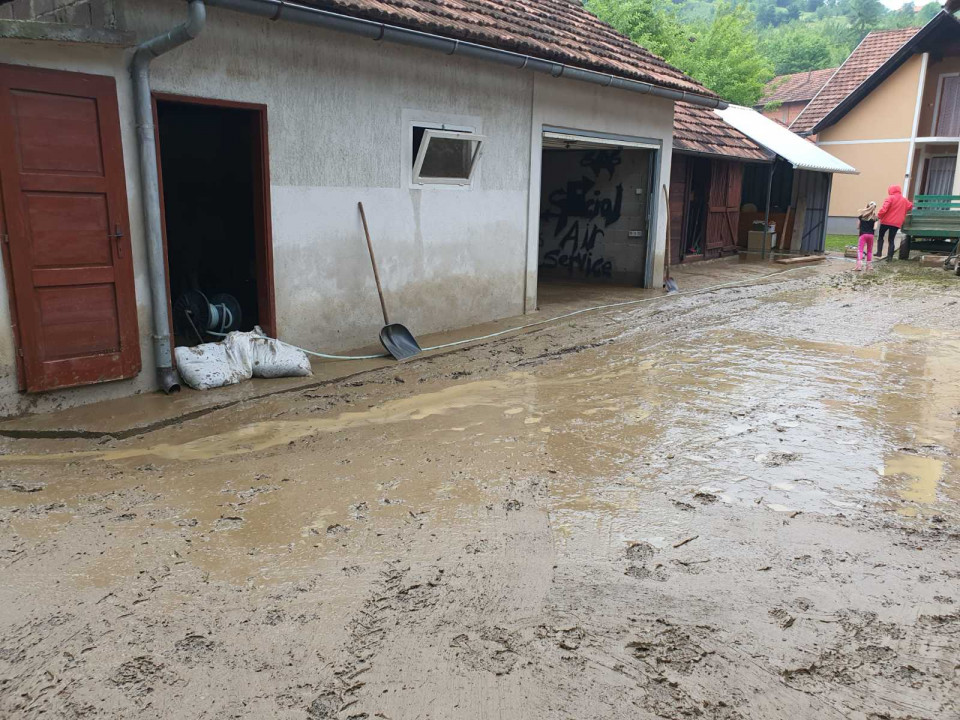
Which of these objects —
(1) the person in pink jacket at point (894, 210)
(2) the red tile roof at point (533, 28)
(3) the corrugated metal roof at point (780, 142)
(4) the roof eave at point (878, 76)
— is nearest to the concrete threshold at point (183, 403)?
(2) the red tile roof at point (533, 28)

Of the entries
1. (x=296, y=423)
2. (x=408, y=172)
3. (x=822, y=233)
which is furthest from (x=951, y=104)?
(x=296, y=423)

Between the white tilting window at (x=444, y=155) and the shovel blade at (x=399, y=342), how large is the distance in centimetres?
176

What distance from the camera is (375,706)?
8.92ft

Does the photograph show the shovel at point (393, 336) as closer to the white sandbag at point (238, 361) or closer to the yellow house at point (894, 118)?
the white sandbag at point (238, 361)

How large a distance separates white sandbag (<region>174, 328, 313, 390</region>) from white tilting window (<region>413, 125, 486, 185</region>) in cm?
271

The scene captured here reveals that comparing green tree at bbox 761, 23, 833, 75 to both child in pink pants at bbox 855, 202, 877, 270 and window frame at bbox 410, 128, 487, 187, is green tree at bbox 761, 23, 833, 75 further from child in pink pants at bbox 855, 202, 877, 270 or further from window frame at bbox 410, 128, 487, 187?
window frame at bbox 410, 128, 487, 187

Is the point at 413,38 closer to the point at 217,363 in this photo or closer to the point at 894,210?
the point at 217,363

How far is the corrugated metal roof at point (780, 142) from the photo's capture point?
18.7 m

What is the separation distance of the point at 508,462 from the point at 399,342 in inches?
133

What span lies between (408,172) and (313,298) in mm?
1889

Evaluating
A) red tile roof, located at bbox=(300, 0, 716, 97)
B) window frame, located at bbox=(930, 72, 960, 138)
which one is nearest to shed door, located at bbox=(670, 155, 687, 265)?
red tile roof, located at bbox=(300, 0, 716, 97)

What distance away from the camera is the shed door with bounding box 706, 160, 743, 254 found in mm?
18562

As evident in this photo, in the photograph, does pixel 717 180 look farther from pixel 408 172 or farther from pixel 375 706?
pixel 375 706

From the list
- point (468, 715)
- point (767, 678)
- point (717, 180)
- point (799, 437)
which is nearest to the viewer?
point (468, 715)
